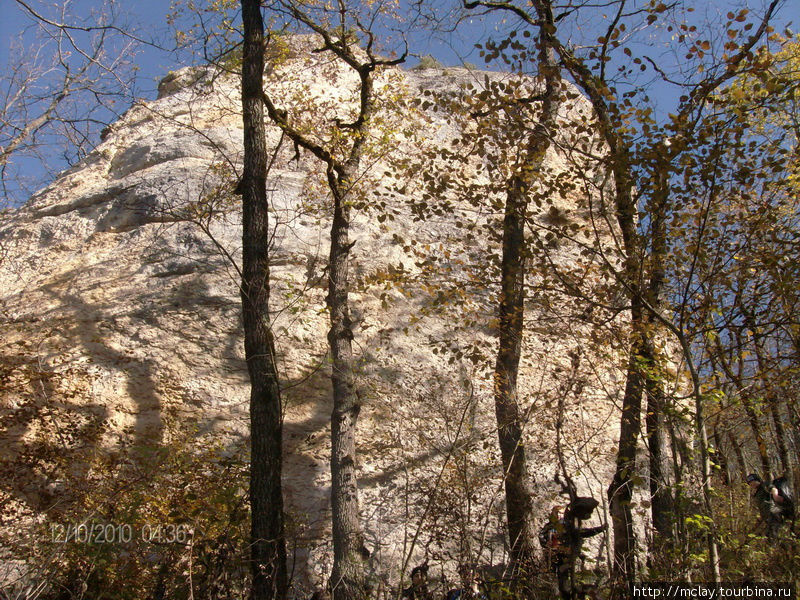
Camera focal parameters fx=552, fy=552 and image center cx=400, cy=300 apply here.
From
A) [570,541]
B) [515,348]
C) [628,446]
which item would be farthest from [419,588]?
[515,348]

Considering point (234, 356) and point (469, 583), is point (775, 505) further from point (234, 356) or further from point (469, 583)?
point (234, 356)

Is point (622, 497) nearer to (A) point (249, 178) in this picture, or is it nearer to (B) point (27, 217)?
(A) point (249, 178)

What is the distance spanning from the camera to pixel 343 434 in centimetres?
748

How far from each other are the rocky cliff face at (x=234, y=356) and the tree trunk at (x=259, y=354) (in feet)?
3.63

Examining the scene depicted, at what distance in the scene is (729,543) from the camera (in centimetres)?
537

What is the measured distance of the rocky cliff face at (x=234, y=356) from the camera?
843 cm

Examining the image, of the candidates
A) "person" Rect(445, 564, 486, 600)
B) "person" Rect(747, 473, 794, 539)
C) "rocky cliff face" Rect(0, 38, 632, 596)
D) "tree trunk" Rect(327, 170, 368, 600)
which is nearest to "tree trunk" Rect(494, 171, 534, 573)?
"rocky cliff face" Rect(0, 38, 632, 596)

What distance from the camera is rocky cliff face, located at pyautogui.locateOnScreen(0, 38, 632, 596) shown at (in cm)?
843

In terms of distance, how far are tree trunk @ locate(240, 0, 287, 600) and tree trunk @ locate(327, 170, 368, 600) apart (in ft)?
3.93

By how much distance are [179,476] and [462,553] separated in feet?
17.2

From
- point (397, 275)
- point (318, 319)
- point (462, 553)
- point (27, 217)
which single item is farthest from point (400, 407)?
point (27, 217)

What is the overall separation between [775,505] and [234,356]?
909 cm

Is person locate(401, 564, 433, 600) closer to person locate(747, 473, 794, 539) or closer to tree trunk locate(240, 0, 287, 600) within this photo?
tree trunk locate(240, 0, 287, 600)

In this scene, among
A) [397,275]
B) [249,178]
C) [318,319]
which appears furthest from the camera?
[318,319]
